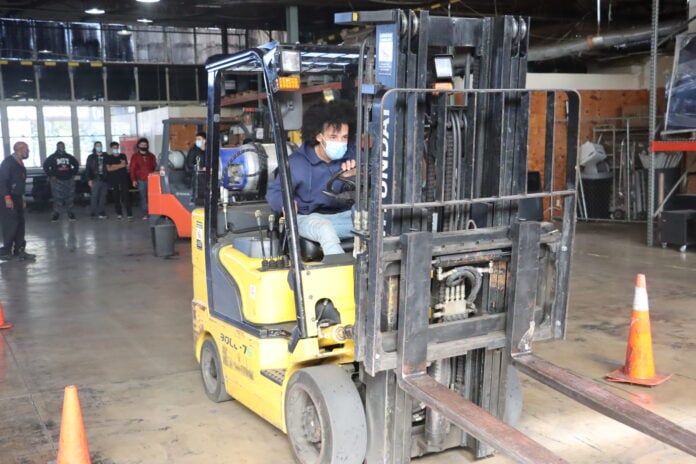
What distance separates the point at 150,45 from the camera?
24922 mm

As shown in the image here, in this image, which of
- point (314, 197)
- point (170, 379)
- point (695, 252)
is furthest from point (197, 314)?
point (695, 252)

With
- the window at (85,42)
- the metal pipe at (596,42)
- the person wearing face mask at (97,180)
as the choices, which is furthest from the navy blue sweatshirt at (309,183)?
the window at (85,42)

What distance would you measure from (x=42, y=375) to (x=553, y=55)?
12.4 meters

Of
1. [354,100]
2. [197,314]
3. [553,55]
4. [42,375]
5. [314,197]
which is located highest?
[553,55]

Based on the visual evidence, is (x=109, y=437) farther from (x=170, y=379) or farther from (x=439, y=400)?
(x=439, y=400)

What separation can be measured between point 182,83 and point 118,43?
2482 millimetres

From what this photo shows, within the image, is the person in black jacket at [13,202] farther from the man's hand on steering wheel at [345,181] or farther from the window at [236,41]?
the window at [236,41]

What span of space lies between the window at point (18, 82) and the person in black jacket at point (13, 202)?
1242cm

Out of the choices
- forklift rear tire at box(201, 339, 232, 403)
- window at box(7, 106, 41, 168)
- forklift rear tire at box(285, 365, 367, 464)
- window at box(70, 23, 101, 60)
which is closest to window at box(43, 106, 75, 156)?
window at box(7, 106, 41, 168)

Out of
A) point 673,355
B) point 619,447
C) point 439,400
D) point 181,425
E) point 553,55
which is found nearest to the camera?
point 439,400

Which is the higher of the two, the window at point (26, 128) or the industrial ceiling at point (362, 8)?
the industrial ceiling at point (362, 8)

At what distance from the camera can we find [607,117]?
52.0 feet

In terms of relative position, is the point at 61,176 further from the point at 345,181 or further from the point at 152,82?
the point at 345,181

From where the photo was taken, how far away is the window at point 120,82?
23.8m
